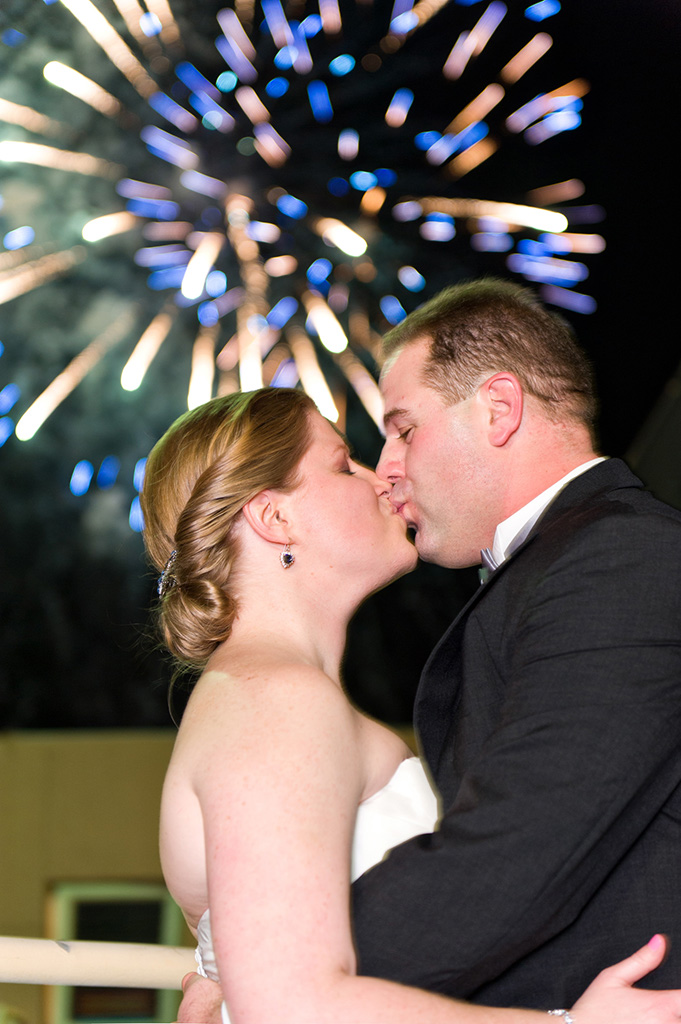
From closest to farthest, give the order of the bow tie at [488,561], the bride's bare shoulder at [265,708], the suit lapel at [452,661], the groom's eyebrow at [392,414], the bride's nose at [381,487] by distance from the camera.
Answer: the bride's bare shoulder at [265,708], the suit lapel at [452,661], the bride's nose at [381,487], the bow tie at [488,561], the groom's eyebrow at [392,414]

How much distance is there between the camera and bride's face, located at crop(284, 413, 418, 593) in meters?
1.66

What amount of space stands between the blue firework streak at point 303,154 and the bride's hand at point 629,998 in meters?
5.13

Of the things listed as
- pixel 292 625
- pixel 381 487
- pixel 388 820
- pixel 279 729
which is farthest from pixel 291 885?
pixel 381 487

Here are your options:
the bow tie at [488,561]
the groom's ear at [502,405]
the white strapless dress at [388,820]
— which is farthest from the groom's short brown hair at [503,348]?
the white strapless dress at [388,820]

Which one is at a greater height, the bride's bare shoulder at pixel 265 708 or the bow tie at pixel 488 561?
the bow tie at pixel 488 561

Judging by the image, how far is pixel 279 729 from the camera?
121 cm

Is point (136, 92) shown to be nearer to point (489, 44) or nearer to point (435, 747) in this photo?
point (489, 44)

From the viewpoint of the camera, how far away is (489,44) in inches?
256

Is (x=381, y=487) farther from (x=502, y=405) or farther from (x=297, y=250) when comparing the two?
(x=297, y=250)

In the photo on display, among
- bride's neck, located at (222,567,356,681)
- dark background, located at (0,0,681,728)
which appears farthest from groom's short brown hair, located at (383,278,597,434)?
dark background, located at (0,0,681,728)

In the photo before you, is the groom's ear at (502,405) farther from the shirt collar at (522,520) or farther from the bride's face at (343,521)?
the bride's face at (343,521)

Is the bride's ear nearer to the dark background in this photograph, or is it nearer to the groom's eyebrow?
the groom's eyebrow

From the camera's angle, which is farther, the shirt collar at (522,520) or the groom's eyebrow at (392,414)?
the groom's eyebrow at (392,414)

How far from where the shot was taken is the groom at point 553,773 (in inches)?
44.7
